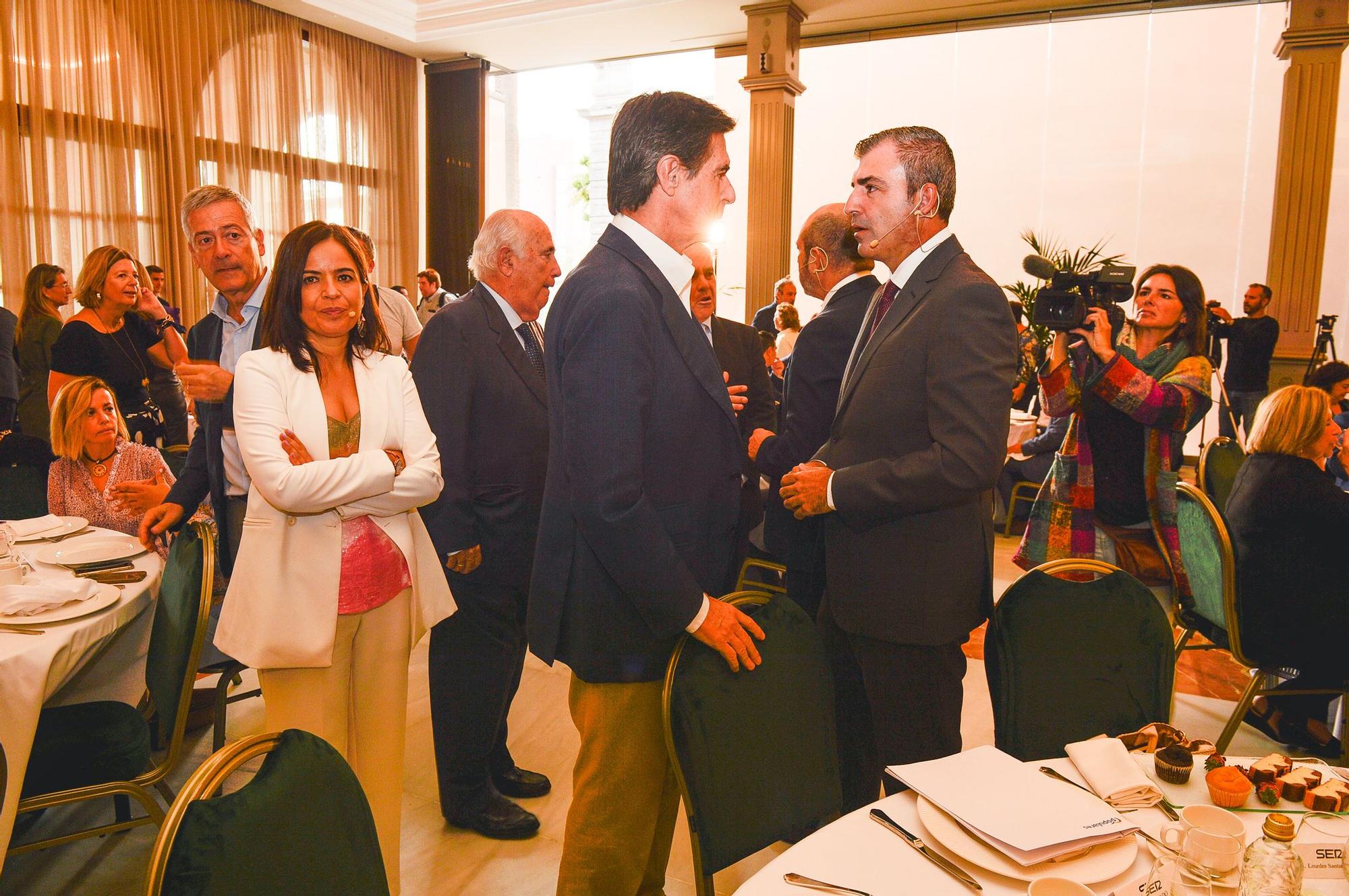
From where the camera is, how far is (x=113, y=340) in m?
4.06

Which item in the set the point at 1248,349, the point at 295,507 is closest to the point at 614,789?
the point at 295,507

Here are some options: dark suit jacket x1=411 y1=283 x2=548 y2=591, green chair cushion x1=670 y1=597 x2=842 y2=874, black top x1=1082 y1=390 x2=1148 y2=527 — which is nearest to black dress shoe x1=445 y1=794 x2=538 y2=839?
dark suit jacket x1=411 y1=283 x2=548 y2=591

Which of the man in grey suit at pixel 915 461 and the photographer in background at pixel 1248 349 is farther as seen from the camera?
the photographer in background at pixel 1248 349

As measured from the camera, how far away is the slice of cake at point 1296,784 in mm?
1255

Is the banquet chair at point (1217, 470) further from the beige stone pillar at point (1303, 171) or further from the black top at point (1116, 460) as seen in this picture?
the beige stone pillar at point (1303, 171)

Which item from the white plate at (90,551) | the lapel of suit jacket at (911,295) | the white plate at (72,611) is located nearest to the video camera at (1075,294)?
the lapel of suit jacket at (911,295)

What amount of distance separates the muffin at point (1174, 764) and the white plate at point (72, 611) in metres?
2.23

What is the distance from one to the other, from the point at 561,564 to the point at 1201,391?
2.38 meters

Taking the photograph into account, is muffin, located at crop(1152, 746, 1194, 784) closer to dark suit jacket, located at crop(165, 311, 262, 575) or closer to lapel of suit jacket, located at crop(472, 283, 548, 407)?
lapel of suit jacket, located at crop(472, 283, 548, 407)

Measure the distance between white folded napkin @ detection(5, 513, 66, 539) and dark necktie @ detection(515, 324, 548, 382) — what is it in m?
1.58

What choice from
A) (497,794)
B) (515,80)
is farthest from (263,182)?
(497,794)

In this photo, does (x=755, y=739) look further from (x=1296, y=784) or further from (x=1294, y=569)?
(x=1294, y=569)

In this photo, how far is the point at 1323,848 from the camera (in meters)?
1.09

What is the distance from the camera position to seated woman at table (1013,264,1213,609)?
2889 millimetres
